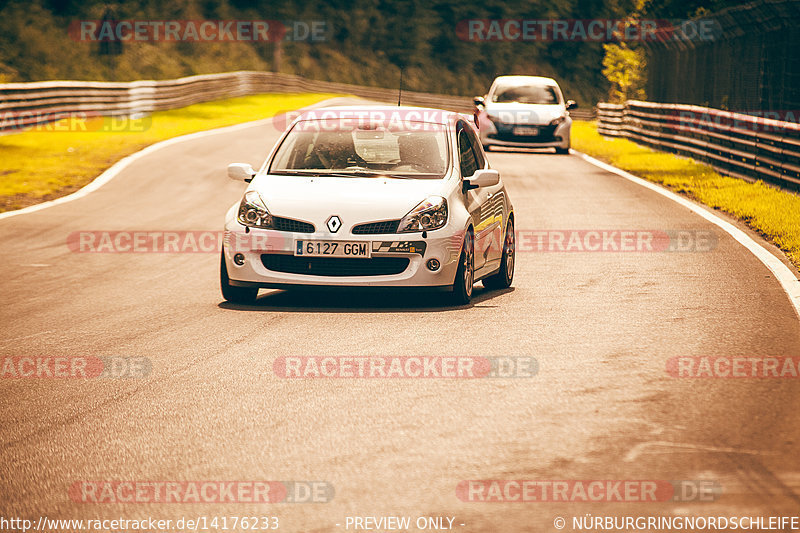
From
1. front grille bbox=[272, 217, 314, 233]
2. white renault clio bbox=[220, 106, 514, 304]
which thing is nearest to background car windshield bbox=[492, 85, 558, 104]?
white renault clio bbox=[220, 106, 514, 304]

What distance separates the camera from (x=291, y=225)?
995cm

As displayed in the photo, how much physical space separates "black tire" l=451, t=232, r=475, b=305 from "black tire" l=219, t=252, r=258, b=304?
1.60m

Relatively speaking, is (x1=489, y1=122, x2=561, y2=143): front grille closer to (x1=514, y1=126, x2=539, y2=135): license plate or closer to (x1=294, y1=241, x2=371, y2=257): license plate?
(x1=514, y1=126, x2=539, y2=135): license plate

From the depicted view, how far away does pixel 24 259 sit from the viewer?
1353 centimetres

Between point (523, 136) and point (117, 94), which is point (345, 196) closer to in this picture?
point (523, 136)

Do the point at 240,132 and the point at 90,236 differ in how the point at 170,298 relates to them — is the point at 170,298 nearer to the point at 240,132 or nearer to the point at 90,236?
the point at 90,236

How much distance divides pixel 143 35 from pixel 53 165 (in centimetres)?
5514

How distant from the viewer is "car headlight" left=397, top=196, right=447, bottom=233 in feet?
32.4

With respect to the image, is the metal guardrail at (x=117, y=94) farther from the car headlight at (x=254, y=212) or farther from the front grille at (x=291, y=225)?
the front grille at (x=291, y=225)

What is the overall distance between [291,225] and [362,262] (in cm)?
63

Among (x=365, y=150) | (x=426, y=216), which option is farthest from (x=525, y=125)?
(x=426, y=216)

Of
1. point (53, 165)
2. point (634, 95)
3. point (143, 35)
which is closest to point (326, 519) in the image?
point (53, 165)

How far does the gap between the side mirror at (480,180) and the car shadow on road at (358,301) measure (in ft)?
3.07

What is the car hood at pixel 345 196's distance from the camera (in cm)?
985
